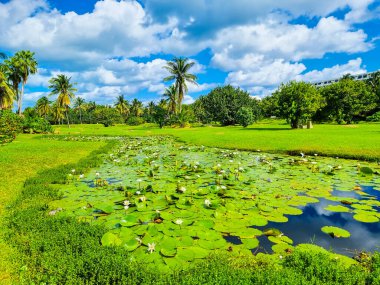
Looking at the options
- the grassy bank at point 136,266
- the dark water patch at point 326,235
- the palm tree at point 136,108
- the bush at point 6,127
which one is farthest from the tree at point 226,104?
the grassy bank at point 136,266

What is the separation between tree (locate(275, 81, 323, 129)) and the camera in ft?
139

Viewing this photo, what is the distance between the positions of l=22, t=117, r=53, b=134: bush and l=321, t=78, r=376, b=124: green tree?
57.0 metres

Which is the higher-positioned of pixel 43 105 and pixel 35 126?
pixel 43 105

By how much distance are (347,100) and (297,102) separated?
21185 mm

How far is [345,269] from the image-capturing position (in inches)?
171

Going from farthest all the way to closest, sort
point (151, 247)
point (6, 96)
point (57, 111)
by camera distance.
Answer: point (57, 111) < point (6, 96) < point (151, 247)

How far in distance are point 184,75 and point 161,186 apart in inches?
2029

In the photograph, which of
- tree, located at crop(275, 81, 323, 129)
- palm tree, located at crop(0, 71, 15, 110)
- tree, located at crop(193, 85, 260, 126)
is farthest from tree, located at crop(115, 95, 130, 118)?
tree, located at crop(275, 81, 323, 129)

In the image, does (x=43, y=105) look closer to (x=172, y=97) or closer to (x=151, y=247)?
(x=172, y=97)

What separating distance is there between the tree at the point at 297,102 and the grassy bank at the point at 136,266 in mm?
41132

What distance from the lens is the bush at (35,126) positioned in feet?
134

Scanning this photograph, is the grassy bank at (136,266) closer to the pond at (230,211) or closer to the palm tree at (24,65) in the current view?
the pond at (230,211)

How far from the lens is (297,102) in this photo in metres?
43.0

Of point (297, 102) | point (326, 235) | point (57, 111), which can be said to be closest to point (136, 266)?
point (326, 235)
